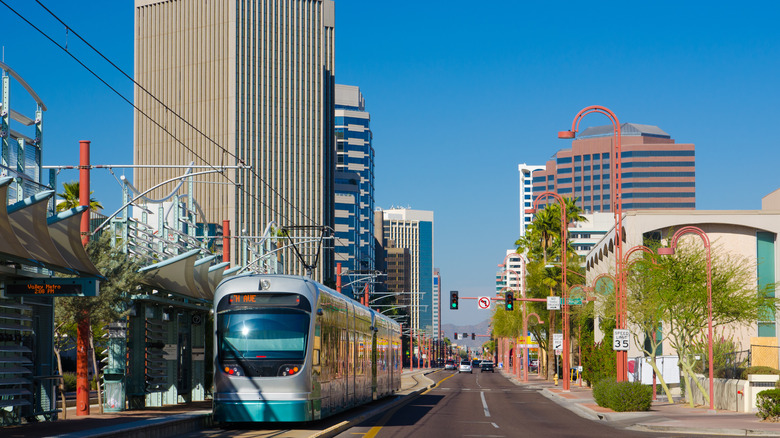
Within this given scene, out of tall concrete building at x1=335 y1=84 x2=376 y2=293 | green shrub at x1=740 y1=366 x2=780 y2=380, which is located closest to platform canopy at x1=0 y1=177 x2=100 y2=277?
green shrub at x1=740 y1=366 x2=780 y2=380

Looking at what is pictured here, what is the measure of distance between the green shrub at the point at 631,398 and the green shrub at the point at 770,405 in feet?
16.3

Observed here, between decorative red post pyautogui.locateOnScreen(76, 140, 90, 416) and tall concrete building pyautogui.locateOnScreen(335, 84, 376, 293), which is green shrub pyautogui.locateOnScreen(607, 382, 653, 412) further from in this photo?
tall concrete building pyautogui.locateOnScreen(335, 84, 376, 293)

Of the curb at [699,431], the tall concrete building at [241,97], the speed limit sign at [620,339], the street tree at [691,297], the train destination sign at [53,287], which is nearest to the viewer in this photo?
the train destination sign at [53,287]

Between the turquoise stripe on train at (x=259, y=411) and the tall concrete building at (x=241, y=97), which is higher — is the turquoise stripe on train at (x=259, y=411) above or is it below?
below

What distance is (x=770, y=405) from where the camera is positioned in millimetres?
26391

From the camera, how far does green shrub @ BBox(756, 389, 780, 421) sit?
26312 millimetres

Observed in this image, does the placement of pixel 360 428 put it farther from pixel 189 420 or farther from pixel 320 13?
pixel 320 13

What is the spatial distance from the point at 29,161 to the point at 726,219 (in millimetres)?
43305

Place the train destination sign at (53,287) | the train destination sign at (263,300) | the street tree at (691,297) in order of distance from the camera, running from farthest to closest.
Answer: the street tree at (691,297)
the train destination sign at (263,300)
the train destination sign at (53,287)

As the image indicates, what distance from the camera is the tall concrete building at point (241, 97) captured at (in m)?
134

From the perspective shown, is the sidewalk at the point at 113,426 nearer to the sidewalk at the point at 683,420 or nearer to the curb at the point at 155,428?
the curb at the point at 155,428

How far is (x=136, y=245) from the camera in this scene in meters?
27.5


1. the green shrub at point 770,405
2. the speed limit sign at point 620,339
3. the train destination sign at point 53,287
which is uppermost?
the train destination sign at point 53,287

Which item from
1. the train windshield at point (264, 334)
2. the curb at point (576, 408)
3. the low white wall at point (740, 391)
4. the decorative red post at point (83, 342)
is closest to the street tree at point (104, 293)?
the decorative red post at point (83, 342)
